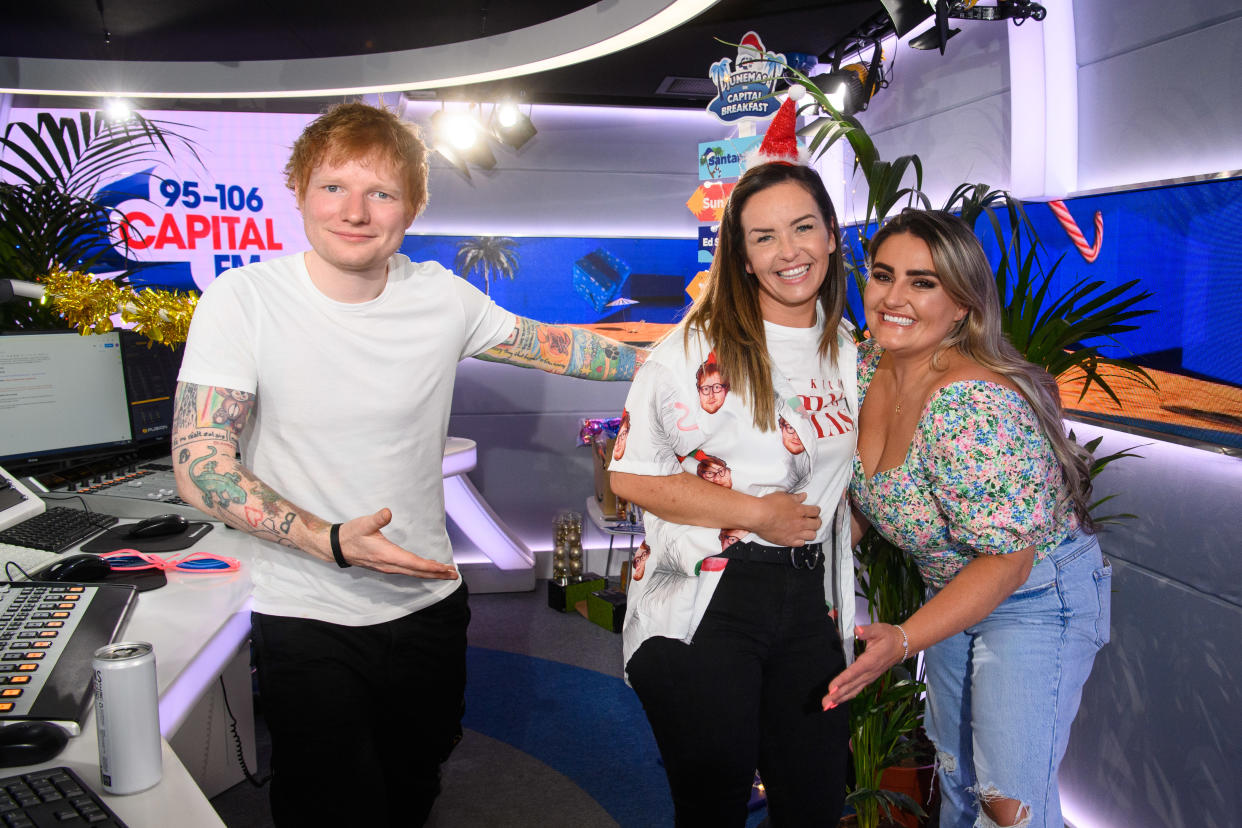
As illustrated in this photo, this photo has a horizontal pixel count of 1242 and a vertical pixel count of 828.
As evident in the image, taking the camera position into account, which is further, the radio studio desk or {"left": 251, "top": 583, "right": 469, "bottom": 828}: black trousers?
{"left": 251, "top": 583, "right": 469, "bottom": 828}: black trousers

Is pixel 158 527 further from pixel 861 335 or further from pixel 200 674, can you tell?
pixel 861 335

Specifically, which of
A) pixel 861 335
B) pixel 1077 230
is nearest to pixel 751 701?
pixel 861 335

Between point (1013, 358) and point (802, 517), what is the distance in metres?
0.55

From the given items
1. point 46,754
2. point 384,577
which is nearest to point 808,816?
point 384,577

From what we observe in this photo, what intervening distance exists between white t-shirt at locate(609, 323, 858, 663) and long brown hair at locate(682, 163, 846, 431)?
29 millimetres

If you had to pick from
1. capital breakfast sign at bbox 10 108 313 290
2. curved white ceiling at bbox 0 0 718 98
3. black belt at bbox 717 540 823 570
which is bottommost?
black belt at bbox 717 540 823 570

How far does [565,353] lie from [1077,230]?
1.75m

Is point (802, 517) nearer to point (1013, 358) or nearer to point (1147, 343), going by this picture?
point (1013, 358)

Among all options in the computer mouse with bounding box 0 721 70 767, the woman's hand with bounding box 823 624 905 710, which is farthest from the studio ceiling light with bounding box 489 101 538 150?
the computer mouse with bounding box 0 721 70 767

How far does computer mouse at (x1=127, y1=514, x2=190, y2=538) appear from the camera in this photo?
2236 mm

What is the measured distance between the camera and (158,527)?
2.26 meters

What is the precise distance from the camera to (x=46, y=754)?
110cm

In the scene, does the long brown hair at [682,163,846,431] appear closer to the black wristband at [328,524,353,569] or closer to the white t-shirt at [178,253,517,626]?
the white t-shirt at [178,253,517,626]

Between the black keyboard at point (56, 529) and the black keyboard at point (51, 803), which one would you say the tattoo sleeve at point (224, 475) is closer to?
the black keyboard at point (51, 803)
